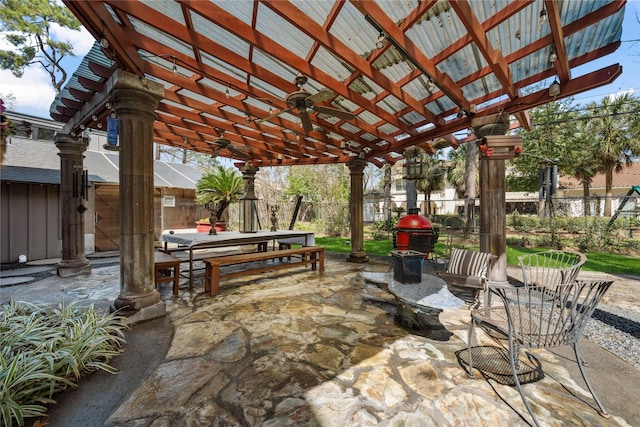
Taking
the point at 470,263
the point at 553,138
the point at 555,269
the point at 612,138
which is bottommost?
the point at 555,269

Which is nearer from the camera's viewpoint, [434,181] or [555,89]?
[555,89]

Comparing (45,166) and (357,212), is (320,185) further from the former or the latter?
(45,166)

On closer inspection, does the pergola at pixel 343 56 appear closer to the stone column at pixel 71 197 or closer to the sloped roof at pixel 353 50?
the sloped roof at pixel 353 50

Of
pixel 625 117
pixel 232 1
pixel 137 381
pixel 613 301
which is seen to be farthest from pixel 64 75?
pixel 625 117

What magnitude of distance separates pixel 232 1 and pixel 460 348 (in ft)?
13.5

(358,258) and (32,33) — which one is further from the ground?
(32,33)

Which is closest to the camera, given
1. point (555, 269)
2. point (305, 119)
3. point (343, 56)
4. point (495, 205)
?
point (343, 56)

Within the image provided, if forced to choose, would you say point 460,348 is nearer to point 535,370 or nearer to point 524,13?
point 535,370

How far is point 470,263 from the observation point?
4.02 metres

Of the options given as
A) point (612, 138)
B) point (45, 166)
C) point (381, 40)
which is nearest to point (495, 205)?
point (381, 40)

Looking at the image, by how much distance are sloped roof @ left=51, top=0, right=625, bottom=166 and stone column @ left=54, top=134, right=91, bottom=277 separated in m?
0.78

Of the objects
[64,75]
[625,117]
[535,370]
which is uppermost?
[64,75]

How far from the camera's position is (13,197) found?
6941mm

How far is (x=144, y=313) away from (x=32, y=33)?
51.7 feet
